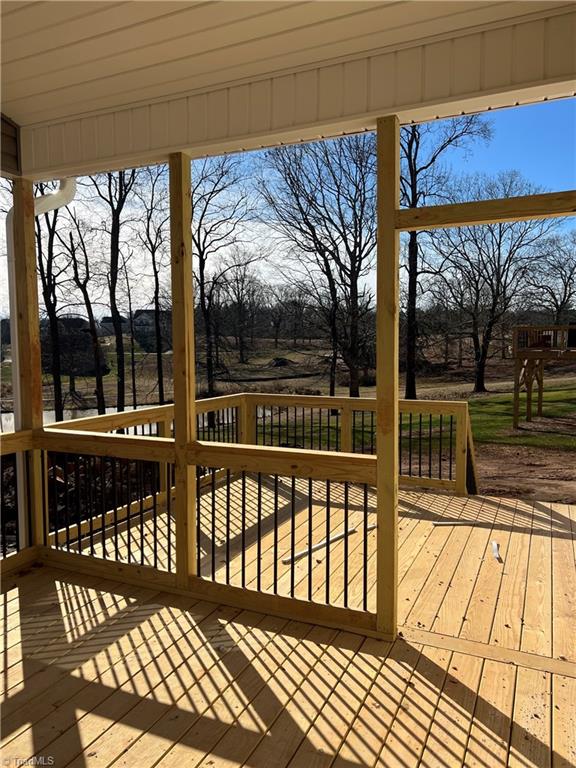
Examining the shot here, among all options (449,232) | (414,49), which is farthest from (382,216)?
(449,232)

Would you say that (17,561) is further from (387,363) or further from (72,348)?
(72,348)

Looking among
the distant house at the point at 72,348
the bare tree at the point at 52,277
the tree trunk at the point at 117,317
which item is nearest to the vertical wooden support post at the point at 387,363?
the tree trunk at the point at 117,317

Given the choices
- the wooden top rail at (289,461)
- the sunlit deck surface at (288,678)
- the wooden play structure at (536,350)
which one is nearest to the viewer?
the sunlit deck surface at (288,678)

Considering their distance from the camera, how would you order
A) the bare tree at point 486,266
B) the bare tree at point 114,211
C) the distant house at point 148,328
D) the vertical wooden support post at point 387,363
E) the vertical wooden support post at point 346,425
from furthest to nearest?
the distant house at point 148,328 → the bare tree at point 114,211 → the bare tree at point 486,266 → the vertical wooden support post at point 346,425 → the vertical wooden support post at point 387,363

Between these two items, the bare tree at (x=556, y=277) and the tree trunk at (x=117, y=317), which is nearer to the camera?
the bare tree at (x=556, y=277)

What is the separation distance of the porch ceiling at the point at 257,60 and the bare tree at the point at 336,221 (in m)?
6.97

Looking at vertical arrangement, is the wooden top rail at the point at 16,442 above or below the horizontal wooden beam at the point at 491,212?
below

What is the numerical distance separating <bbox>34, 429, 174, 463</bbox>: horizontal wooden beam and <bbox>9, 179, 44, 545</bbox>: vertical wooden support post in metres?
0.13

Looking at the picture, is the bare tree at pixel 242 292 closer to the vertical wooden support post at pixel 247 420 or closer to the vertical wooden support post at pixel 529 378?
the vertical wooden support post at pixel 247 420

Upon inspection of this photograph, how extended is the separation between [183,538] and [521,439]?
7561mm

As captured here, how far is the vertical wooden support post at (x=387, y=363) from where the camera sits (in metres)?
2.56

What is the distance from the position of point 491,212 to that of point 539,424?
25.7 feet

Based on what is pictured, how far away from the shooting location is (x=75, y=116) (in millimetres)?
3311

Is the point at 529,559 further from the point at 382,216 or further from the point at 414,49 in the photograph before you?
the point at 414,49
